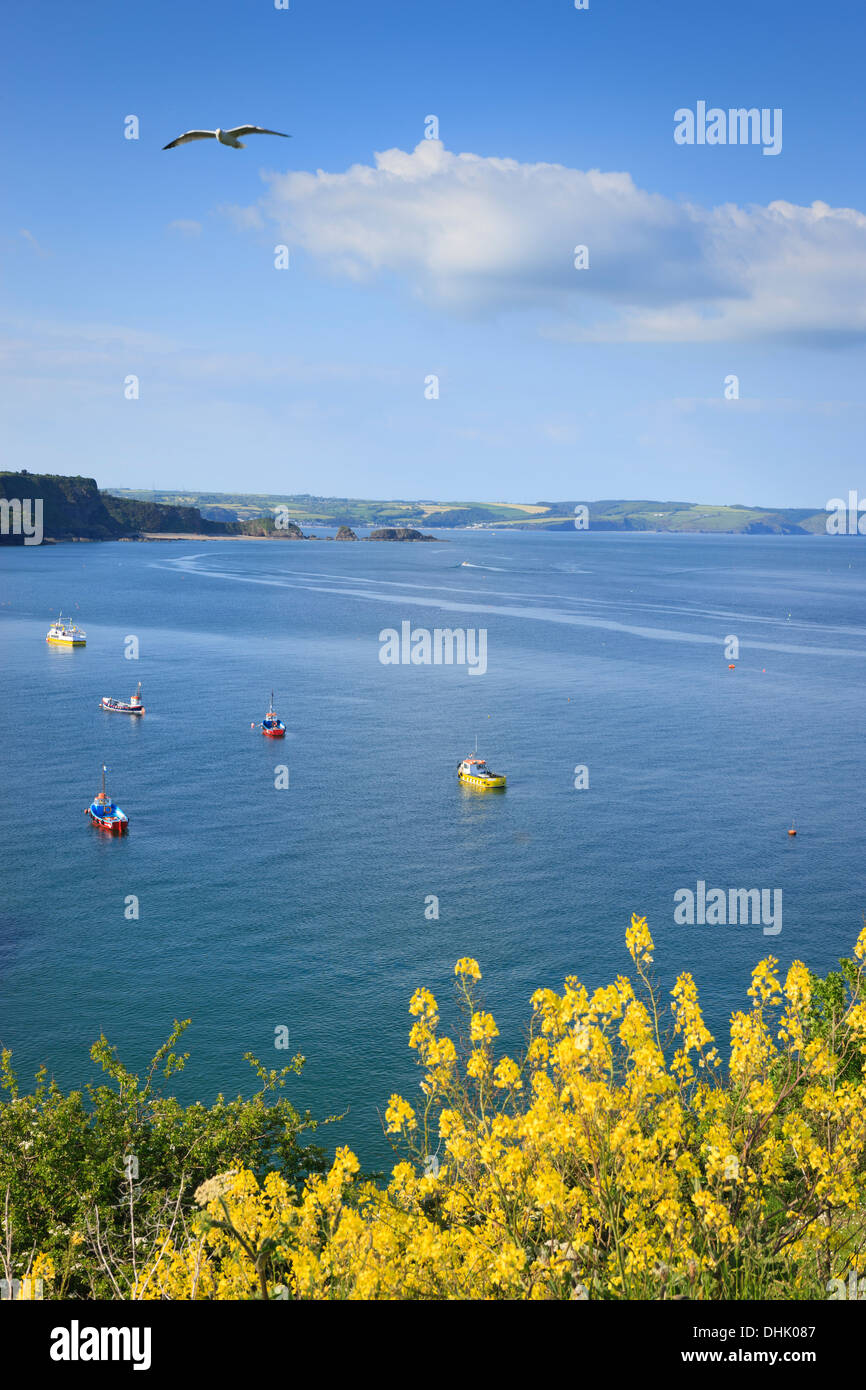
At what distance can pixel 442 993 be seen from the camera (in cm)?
4844

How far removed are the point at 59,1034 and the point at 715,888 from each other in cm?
3908

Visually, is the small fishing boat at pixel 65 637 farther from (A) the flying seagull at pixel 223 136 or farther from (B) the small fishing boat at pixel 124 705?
(A) the flying seagull at pixel 223 136

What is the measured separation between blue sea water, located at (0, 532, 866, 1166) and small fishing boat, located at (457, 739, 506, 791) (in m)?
1.34

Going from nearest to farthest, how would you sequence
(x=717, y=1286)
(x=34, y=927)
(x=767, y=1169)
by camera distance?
(x=717, y=1286) < (x=767, y=1169) < (x=34, y=927)

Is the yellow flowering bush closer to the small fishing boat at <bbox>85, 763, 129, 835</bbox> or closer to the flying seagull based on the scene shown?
the flying seagull

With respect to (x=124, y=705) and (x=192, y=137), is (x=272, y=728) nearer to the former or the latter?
(x=124, y=705)

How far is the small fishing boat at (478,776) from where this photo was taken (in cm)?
7881

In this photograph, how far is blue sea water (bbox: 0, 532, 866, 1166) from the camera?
153ft

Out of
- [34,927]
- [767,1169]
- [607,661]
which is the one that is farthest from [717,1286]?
[607,661]

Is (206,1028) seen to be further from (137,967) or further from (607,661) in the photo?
(607,661)

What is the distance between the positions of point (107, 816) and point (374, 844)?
755 inches

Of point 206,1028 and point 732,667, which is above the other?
point 732,667

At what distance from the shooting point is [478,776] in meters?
79.4

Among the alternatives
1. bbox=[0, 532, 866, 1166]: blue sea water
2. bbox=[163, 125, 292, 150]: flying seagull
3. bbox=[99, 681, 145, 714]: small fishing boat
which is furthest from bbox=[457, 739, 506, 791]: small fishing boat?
bbox=[163, 125, 292, 150]: flying seagull
